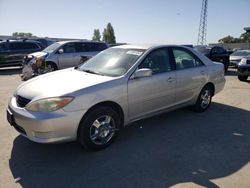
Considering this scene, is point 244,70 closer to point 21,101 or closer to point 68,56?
point 68,56

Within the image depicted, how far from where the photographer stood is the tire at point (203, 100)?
5.87 metres

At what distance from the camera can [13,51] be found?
15.3m

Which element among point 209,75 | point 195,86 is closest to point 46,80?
point 195,86

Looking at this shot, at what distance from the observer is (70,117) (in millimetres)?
3516

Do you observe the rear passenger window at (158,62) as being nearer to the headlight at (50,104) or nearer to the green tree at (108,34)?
the headlight at (50,104)

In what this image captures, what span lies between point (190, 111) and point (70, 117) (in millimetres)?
3467

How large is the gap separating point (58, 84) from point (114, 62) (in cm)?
117

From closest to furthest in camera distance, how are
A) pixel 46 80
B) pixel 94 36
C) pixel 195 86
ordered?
pixel 46 80
pixel 195 86
pixel 94 36

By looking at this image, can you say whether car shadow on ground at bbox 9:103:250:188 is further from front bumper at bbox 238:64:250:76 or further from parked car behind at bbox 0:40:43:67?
parked car behind at bbox 0:40:43:67

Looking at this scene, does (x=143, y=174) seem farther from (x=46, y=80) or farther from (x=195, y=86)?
(x=195, y=86)

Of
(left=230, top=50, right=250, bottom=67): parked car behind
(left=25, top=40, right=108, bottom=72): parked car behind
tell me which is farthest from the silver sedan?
Answer: (left=230, top=50, right=250, bottom=67): parked car behind

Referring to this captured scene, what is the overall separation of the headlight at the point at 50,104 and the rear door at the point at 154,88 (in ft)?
3.75

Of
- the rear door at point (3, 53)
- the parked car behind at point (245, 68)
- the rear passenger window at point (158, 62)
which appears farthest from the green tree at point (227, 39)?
the rear passenger window at point (158, 62)

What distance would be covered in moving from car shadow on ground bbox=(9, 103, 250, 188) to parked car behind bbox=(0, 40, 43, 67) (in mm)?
12159
